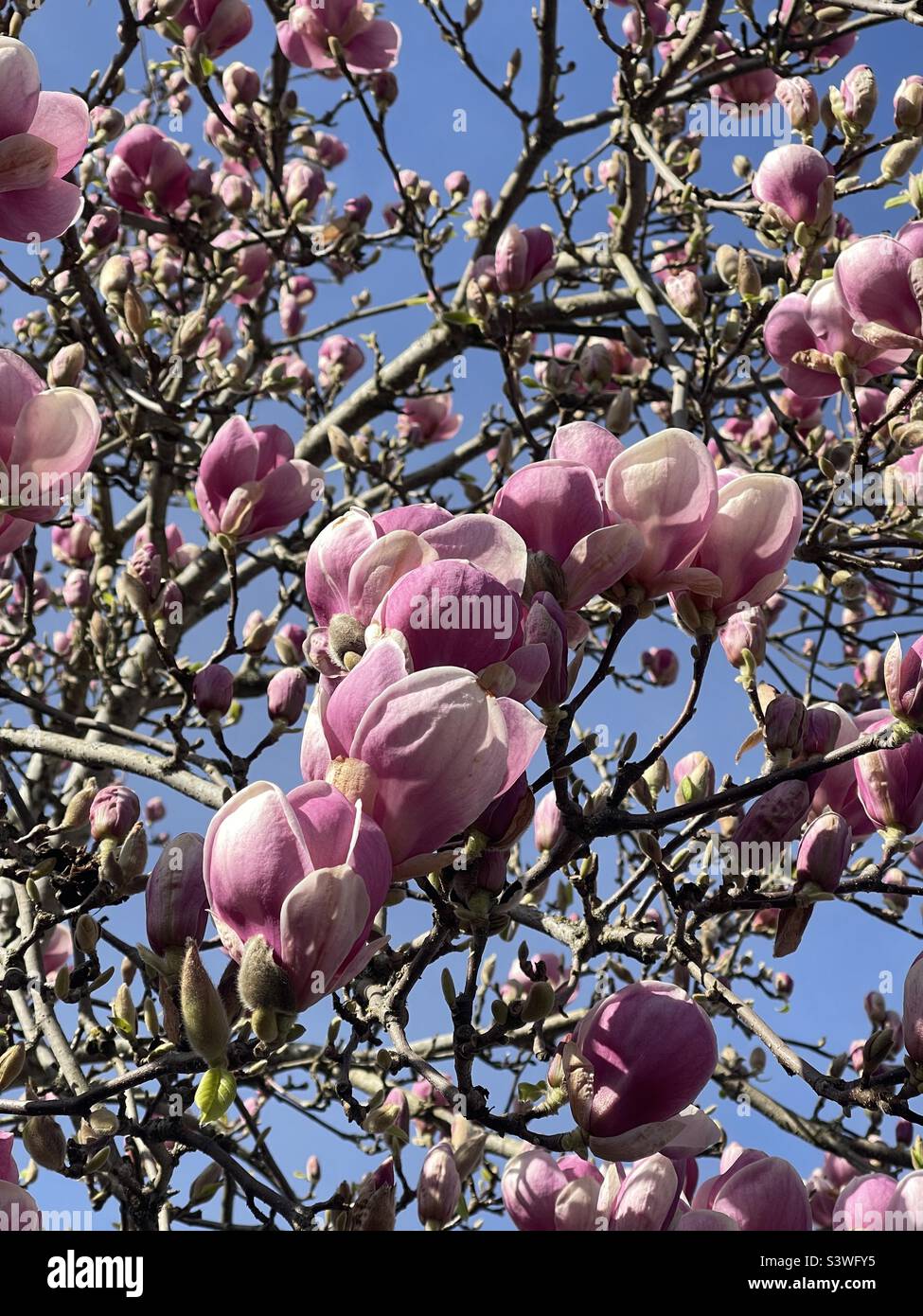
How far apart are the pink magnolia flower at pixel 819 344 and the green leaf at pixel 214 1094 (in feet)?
4.52

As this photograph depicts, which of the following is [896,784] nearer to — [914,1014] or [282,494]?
[914,1014]

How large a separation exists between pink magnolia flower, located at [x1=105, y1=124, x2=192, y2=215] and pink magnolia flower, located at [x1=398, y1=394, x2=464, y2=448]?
1.16 m

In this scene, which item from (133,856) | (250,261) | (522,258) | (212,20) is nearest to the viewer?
(133,856)

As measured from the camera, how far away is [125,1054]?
2096 mm

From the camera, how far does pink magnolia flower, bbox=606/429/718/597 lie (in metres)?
1.01

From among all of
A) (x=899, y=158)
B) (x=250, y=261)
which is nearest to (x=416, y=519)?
(x=899, y=158)

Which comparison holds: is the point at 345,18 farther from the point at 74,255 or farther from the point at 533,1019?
the point at 533,1019

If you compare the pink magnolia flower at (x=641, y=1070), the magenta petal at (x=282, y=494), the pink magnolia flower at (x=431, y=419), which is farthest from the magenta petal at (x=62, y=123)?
the pink magnolia flower at (x=431, y=419)

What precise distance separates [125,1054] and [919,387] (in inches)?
73.5

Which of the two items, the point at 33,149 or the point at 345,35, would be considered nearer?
the point at 33,149

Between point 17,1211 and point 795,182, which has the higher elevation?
point 795,182

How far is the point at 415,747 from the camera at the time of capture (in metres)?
0.76

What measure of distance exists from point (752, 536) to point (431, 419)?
3026 millimetres

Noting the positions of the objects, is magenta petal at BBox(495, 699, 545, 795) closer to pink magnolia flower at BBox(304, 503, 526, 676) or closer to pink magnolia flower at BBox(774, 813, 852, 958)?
pink magnolia flower at BBox(304, 503, 526, 676)
